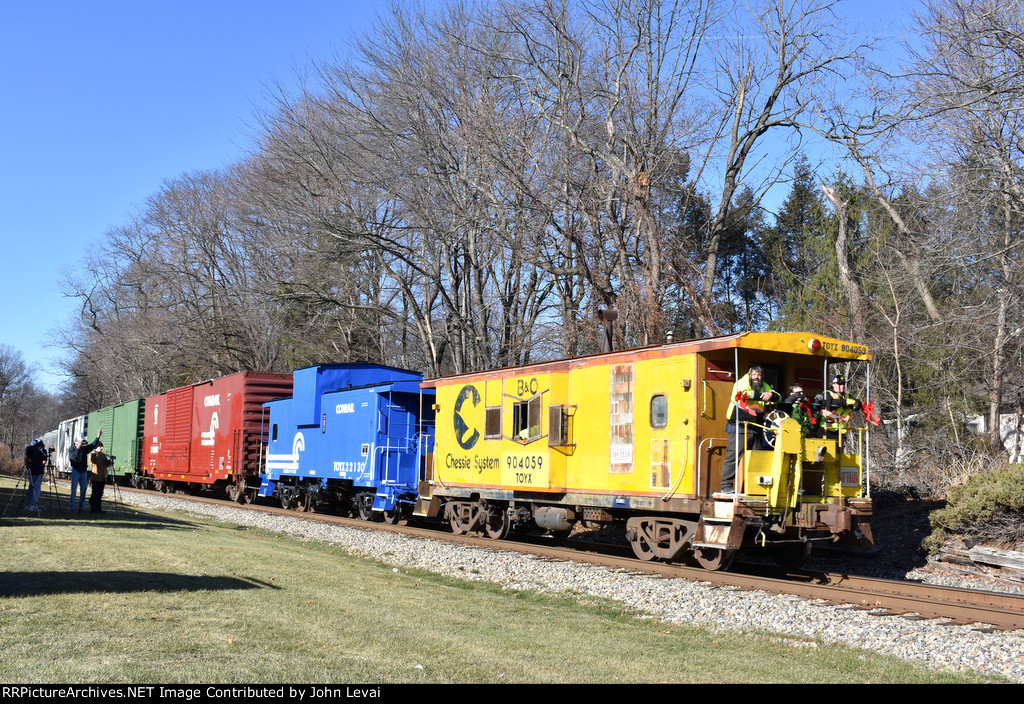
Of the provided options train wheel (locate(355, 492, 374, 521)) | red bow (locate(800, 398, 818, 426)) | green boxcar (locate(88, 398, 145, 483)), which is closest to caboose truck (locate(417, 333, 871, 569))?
red bow (locate(800, 398, 818, 426))

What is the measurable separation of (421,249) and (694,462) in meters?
21.5

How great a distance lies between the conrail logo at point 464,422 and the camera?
16469mm

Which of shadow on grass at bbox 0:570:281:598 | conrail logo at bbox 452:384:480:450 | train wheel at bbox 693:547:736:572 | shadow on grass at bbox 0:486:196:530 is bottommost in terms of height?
shadow on grass at bbox 0:486:196:530

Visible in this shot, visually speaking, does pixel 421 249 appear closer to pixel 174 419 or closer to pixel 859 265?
pixel 174 419

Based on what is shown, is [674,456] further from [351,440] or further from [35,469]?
[35,469]

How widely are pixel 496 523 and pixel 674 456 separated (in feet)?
18.4

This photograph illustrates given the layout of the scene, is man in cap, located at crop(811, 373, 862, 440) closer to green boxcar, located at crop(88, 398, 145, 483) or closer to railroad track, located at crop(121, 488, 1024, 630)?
railroad track, located at crop(121, 488, 1024, 630)

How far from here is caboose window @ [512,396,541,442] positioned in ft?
48.1

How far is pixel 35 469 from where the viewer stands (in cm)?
1716

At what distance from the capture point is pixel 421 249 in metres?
31.5

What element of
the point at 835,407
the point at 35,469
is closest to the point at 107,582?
the point at 835,407

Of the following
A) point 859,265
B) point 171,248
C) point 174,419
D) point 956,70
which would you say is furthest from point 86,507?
point 171,248

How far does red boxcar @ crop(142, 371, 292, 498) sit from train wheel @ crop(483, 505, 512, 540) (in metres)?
11.2

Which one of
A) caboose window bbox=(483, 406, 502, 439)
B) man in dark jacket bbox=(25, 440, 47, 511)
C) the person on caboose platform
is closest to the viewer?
the person on caboose platform
